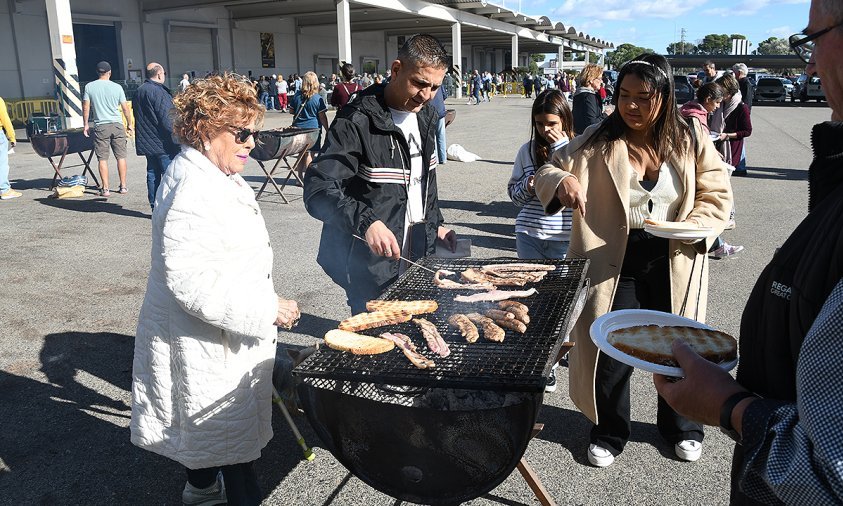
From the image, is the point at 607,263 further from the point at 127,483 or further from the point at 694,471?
the point at 127,483

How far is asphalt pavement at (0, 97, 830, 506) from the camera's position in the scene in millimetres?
3369

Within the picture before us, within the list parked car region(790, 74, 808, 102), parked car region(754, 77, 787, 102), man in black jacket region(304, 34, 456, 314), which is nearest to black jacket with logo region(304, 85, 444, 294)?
man in black jacket region(304, 34, 456, 314)

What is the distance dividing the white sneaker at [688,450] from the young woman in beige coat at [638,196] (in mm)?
553

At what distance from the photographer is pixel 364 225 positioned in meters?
3.20

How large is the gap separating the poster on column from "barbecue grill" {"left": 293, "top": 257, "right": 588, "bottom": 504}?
4037cm

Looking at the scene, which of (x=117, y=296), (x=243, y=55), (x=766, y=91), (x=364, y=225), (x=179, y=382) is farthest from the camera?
(x=243, y=55)

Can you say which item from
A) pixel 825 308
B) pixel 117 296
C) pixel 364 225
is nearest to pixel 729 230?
pixel 364 225

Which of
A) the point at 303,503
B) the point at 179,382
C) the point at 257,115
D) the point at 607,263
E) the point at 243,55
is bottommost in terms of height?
the point at 303,503

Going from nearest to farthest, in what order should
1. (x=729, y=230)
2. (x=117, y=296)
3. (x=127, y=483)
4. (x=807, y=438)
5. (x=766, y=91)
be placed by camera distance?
(x=807, y=438) < (x=127, y=483) < (x=117, y=296) < (x=729, y=230) < (x=766, y=91)

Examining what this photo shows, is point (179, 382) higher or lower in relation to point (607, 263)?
lower

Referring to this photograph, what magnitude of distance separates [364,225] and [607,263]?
1.28 m

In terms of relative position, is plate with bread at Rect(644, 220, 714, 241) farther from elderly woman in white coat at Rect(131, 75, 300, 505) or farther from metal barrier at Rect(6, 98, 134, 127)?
metal barrier at Rect(6, 98, 134, 127)

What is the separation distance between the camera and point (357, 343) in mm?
2377

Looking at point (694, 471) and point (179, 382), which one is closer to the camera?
point (179, 382)
